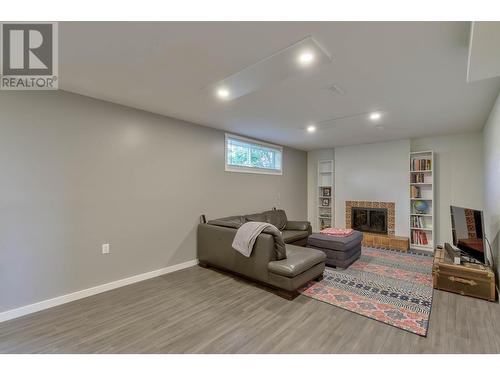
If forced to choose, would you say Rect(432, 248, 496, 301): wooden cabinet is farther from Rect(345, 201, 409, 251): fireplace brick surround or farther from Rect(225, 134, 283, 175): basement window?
Rect(225, 134, 283, 175): basement window

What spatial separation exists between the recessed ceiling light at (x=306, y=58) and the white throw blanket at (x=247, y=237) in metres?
1.86

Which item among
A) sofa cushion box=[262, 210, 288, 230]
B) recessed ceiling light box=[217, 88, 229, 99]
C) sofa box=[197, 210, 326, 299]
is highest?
recessed ceiling light box=[217, 88, 229, 99]

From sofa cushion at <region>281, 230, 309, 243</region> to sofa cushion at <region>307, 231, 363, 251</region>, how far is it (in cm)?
41

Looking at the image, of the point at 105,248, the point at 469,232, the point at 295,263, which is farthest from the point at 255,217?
the point at 469,232

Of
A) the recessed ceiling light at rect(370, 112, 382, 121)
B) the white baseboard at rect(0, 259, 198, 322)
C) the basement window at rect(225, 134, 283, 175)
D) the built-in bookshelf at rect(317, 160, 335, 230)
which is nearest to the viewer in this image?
the white baseboard at rect(0, 259, 198, 322)

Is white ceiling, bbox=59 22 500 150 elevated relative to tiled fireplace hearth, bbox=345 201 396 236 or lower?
elevated

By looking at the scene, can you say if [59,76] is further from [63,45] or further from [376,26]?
[376,26]

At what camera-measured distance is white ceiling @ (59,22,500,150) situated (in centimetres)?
160

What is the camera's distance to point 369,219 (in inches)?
219

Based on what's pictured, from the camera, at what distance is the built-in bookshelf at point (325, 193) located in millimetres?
6434

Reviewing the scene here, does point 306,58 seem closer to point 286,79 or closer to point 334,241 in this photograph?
point 286,79

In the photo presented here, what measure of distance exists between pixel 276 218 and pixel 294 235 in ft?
2.23

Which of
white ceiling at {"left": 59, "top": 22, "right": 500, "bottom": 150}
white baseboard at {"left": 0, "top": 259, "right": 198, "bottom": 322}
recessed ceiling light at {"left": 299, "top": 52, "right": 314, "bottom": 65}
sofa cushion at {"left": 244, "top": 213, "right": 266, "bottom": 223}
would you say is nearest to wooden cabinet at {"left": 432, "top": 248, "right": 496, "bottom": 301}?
white ceiling at {"left": 59, "top": 22, "right": 500, "bottom": 150}

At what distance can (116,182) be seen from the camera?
3018mm
